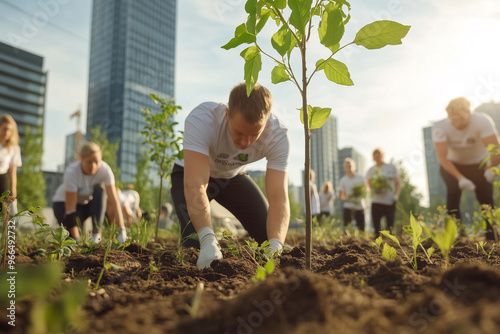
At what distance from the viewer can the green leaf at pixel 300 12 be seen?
155 centimetres

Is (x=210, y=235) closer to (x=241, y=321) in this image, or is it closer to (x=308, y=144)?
(x=308, y=144)

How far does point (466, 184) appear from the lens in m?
4.35

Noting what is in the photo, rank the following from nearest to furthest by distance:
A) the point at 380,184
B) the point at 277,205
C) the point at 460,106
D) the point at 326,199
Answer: the point at 277,205, the point at 460,106, the point at 380,184, the point at 326,199

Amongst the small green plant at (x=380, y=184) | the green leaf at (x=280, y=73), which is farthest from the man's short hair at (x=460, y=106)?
the green leaf at (x=280, y=73)

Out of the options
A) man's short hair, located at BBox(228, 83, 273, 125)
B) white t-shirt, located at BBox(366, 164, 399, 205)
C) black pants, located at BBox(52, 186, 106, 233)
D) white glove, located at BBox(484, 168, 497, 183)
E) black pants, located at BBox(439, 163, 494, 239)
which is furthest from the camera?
white t-shirt, located at BBox(366, 164, 399, 205)

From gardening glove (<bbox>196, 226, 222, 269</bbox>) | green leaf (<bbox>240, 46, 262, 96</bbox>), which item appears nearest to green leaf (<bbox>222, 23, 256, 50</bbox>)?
green leaf (<bbox>240, 46, 262, 96</bbox>)

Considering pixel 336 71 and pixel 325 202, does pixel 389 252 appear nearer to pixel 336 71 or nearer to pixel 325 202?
pixel 336 71

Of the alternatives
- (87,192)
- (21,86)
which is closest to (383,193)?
(87,192)

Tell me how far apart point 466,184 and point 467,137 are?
629 millimetres

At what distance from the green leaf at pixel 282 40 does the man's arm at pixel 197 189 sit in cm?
111

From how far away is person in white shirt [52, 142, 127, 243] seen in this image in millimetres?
4777

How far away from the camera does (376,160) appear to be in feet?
23.0

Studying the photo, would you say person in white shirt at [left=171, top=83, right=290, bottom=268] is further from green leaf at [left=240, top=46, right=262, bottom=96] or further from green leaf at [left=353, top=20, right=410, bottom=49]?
green leaf at [left=353, top=20, right=410, bottom=49]

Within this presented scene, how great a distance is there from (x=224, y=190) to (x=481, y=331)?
9.73 feet
